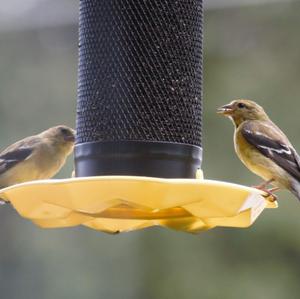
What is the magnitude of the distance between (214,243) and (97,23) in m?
8.95

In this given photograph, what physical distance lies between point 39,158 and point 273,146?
180 cm

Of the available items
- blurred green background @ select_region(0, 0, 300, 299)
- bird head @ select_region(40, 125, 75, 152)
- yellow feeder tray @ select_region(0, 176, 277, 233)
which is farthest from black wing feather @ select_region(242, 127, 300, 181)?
blurred green background @ select_region(0, 0, 300, 299)

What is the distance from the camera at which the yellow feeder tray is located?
4.19 meters

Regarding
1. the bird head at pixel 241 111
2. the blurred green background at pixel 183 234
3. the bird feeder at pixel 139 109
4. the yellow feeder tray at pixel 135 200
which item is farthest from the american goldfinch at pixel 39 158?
the blurred green background at pixel 183 234

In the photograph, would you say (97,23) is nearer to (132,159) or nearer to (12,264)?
(132,159)

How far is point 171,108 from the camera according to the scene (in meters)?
5.11

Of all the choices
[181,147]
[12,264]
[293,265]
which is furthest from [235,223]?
[12,264]

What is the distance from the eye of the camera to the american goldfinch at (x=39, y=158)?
714 centimetres

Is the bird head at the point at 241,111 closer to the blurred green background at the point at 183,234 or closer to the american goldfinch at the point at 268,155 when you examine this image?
the american goldfinch at the point at 268,155

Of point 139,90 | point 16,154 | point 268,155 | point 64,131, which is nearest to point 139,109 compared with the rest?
point 139,90

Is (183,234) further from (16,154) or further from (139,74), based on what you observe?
(139,74)

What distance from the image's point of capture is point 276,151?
7000 millimetres

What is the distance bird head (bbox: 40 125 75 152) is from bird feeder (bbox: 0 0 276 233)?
189 centimetres

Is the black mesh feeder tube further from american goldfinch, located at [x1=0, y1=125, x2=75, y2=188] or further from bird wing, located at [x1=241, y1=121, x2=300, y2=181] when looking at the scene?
american goldfinch, located at [x1=0, y1=125, x2=75, y2=188]
